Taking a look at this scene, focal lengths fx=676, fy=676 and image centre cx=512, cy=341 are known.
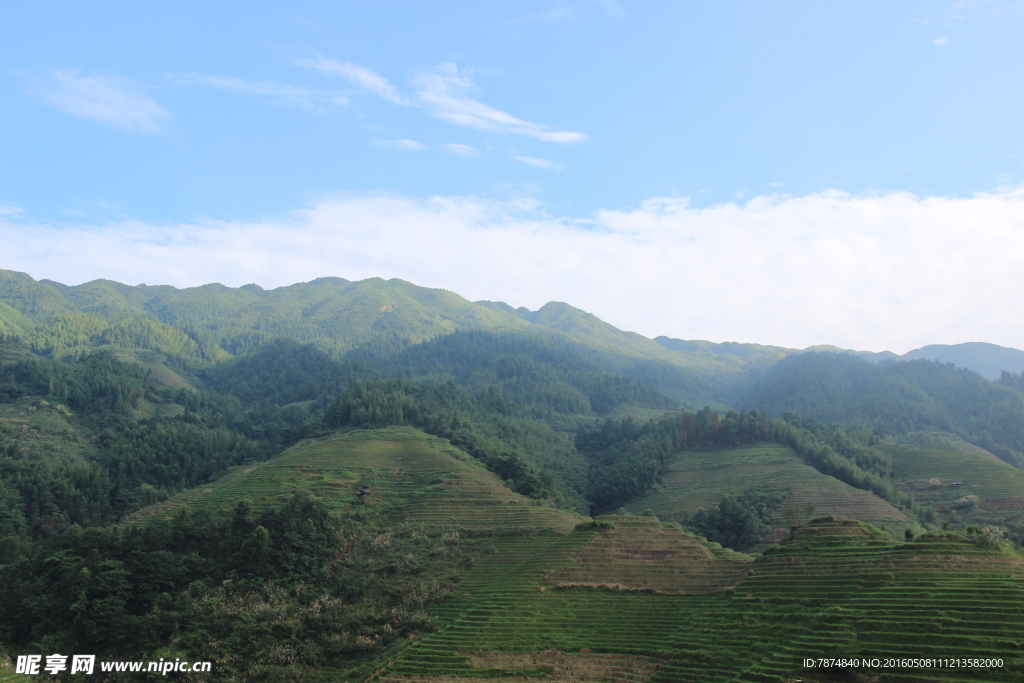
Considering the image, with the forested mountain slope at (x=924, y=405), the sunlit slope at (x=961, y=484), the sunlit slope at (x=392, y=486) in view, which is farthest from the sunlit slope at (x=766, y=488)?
the forested mountain slope at (x=924, y=405)

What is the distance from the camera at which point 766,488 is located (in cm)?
8088

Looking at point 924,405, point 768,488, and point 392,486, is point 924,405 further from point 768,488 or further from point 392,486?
point 392,486

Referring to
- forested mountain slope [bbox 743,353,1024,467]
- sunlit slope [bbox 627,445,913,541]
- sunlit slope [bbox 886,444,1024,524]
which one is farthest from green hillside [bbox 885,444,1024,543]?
forested mountain slope [bbox 743,353,1024,467]

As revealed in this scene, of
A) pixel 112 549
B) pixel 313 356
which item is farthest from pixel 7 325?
pixel 112 549

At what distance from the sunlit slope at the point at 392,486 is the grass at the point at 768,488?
2323 centimetres

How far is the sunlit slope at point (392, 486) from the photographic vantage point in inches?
2301

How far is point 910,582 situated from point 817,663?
859 cm

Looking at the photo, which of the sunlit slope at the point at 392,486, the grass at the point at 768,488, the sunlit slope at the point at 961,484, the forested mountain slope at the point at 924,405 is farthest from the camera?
the forested mountain slope at the point at 924,405

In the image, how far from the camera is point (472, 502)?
61.3 metres

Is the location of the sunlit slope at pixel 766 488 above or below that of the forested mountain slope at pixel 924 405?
below

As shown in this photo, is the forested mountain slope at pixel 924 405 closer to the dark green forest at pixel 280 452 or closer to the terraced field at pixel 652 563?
the dark green forest at pixel 280 452

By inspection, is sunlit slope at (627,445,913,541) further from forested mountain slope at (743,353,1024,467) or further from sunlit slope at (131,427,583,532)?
forested mountain slope at (743,353,1024,467)

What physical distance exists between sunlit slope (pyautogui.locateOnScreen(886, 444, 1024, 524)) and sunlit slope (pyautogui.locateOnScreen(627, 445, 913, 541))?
10.2 m

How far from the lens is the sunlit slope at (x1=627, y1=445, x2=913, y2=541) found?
7194 centimetres
